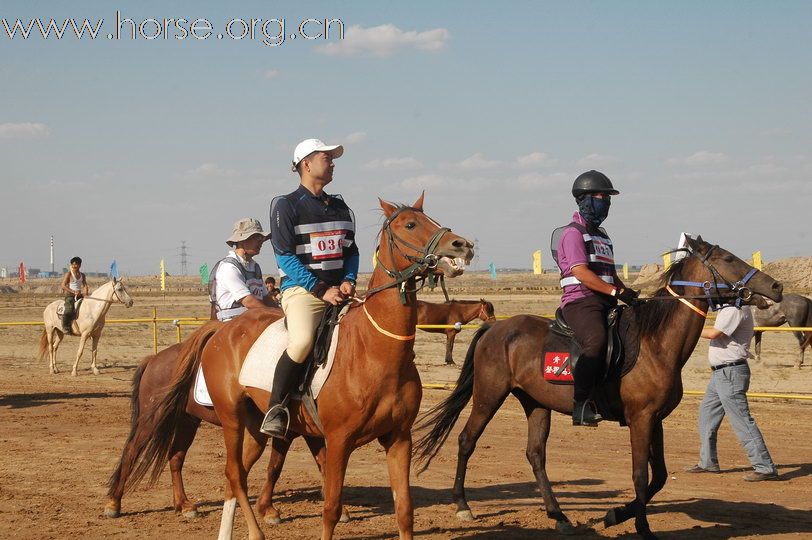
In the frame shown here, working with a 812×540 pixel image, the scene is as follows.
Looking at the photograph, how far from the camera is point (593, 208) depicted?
7.20 metres

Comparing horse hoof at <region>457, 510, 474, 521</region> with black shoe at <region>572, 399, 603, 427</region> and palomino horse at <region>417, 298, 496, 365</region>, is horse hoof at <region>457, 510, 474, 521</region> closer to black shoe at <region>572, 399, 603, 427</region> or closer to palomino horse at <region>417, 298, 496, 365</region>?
black shoe at <region>572, 399, 603, 427</region>

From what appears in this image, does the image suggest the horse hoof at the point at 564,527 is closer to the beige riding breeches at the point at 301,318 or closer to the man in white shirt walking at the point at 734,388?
the beige riding breeches at the point at 301,318

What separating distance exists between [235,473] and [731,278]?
13.6ft

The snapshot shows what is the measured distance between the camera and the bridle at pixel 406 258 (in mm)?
5254

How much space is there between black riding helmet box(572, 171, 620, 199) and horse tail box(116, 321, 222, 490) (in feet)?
Answer: 10.1

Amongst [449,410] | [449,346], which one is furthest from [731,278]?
[449,346]

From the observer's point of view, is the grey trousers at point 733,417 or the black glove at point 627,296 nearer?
the black glove at point 627,296

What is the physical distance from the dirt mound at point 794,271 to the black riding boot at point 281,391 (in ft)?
171

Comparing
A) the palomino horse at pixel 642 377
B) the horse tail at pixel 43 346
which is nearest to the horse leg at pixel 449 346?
the horse tail at pixel 43 346

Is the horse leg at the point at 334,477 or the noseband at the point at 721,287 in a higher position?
the noseband at the point at 721,287

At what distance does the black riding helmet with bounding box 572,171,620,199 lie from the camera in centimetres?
719

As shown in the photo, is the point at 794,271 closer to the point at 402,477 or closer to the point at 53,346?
the point at 53,346

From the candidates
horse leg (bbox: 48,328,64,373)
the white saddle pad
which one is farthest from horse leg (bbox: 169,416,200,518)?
horse leg (bbox: 48,328,64,373)

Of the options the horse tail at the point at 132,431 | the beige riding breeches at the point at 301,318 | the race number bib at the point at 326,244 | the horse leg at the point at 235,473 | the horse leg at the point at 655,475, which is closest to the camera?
the beige riding breeches at the point at 301,318
